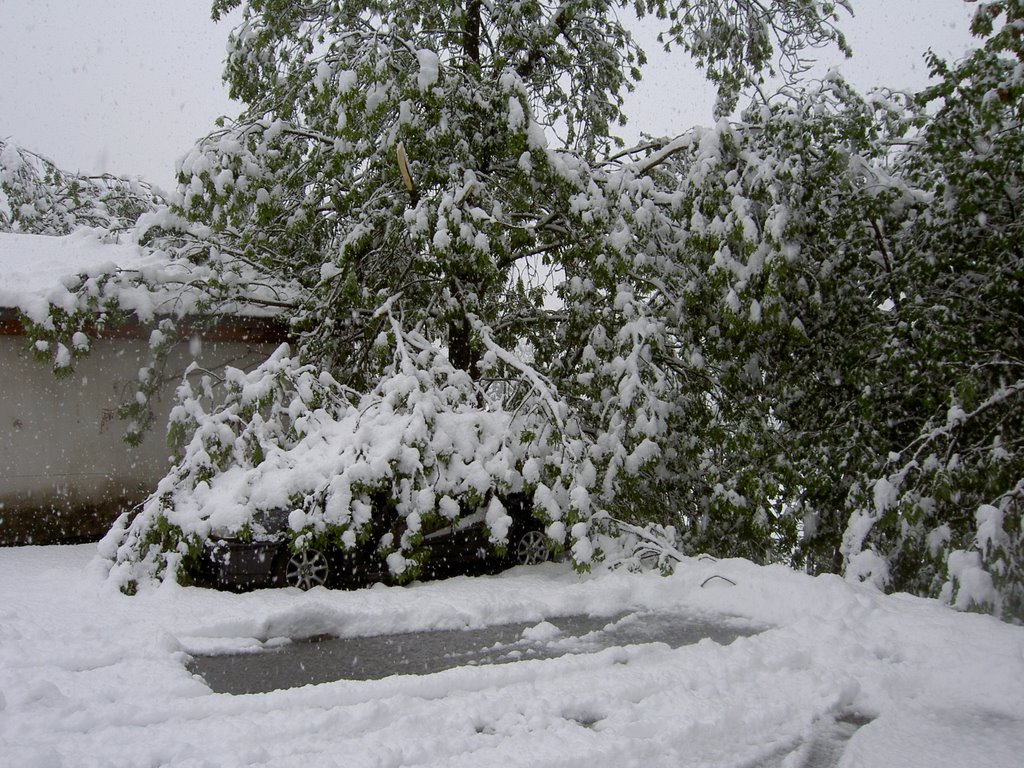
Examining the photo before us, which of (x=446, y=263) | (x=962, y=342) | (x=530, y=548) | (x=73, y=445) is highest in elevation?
(x=446, y=263)

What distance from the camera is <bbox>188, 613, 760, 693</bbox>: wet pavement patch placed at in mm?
4988

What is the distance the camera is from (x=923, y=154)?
25.8 feet

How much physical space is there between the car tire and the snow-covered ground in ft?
4.74

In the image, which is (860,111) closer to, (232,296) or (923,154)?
(923,154)

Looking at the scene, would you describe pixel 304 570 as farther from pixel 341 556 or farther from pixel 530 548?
pixel 530 548

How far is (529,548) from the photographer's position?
26.7ft

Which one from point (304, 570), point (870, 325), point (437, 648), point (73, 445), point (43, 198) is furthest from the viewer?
point (43, 198)

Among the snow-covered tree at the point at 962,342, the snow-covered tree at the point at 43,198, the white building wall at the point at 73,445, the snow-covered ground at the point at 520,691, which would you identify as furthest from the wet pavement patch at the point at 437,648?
the snow-covered tree at the point at 43,198

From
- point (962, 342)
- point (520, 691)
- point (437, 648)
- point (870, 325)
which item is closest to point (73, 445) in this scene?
point (437, 648)

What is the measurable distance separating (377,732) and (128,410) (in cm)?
684

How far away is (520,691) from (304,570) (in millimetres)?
3186

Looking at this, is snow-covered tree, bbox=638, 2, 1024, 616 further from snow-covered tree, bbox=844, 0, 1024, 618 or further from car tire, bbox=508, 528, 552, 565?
car tire, bbox=508, 528, 552, 565

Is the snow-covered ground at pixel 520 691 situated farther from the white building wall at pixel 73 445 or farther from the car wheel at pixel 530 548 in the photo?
the white building wall at pixel 73 445

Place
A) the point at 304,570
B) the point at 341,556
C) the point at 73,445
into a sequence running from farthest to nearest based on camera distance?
1. the point at 73,445
2. the point at 341,556
3. the point at 304,570
